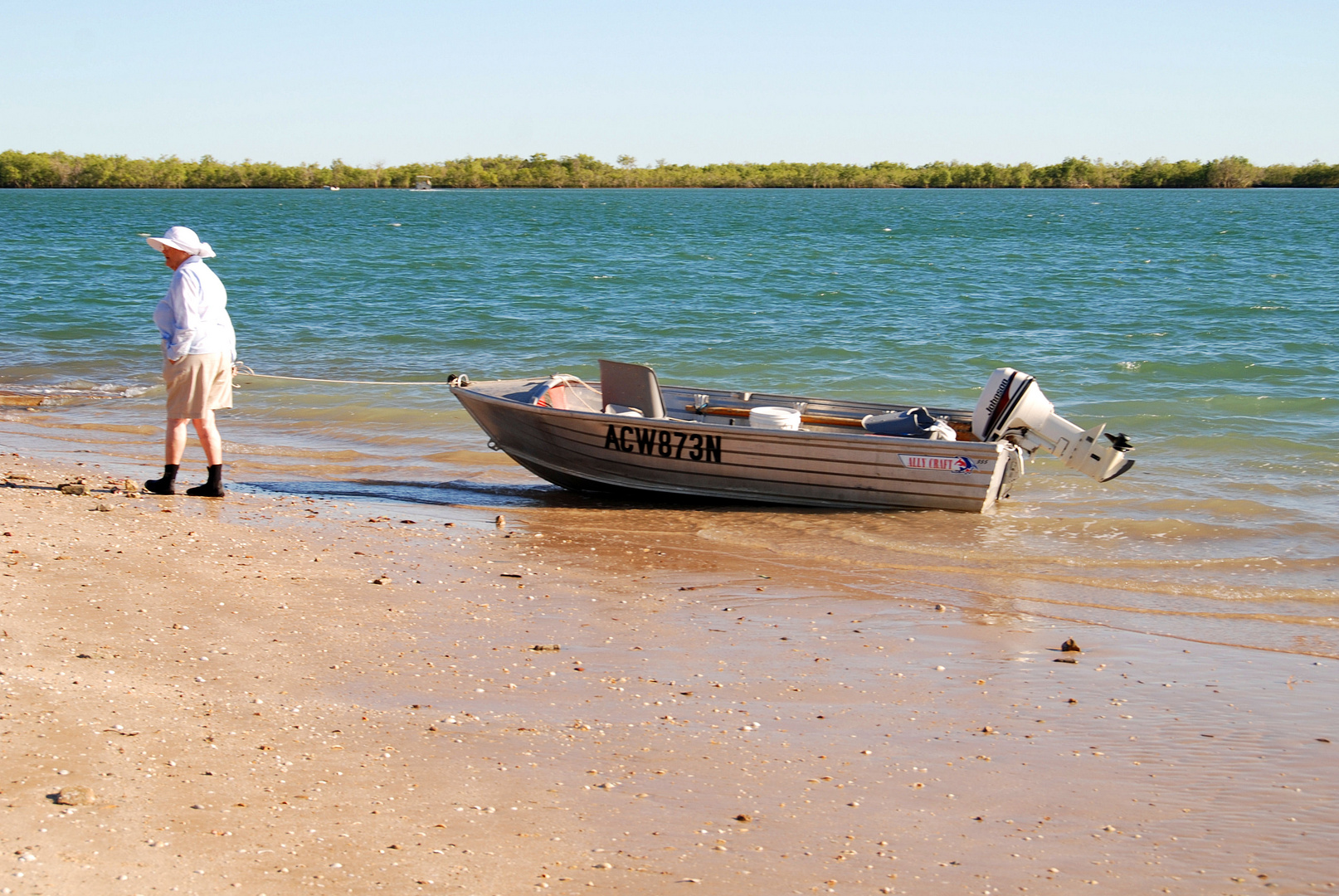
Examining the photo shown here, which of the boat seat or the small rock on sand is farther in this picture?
the boat seat

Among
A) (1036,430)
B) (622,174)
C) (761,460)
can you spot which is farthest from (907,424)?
(622,174)

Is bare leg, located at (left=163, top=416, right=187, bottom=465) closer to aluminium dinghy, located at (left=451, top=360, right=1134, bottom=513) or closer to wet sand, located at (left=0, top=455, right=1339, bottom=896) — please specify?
wet sand, located at (left=0, top=455, right=1339, bottom=896)

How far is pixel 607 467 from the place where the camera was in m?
8.97

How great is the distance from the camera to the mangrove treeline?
429ft

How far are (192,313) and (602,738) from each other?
14.7 ft

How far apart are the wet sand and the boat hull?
2.11m

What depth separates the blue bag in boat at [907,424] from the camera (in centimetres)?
877

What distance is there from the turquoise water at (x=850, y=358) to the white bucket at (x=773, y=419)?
2.62 feet

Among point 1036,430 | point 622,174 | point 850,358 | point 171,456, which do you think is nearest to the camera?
point 171,456

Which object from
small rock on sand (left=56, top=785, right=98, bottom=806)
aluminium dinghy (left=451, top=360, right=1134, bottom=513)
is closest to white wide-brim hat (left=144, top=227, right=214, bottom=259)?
aluminium dinghy (left=451, top=360, right=1134, bottom=513)

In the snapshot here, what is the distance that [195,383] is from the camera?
23.9 ft

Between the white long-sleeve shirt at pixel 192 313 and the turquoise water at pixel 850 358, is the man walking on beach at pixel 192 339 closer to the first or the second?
the white long-sleeve shirt at pixel 192 313

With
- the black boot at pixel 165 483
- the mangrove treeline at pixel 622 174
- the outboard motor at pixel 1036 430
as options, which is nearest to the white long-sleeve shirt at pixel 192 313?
the black boot at pixel 165 483

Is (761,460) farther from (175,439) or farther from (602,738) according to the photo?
(602,738)
